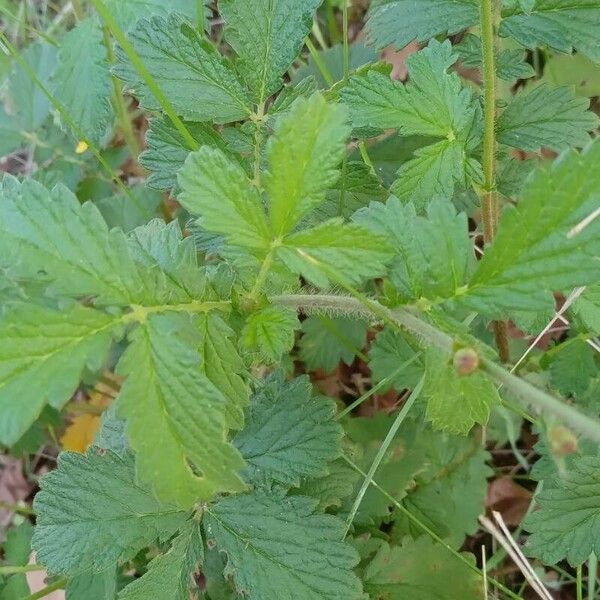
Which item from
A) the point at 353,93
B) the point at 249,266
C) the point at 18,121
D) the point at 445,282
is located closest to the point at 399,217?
the point at 445,282

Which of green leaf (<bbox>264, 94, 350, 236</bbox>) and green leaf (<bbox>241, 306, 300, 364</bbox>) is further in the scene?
green leaf (<bbox>241, 306, 300, 364</bbox>)

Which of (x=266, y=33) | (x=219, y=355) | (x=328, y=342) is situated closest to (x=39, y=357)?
(x=219, y=355)

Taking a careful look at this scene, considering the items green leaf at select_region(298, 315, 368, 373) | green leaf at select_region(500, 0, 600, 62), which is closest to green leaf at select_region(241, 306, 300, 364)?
green leaf at select_region(500, 0, 600, 62)

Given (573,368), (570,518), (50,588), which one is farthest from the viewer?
(50,588)

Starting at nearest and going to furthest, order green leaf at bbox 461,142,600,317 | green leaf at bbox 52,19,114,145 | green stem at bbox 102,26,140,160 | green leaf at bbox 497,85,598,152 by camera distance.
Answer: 1. green leaf at bbox 461,142,600,317
2. green leaf at bbox 497,85,598,152
3. green leaf at bbox 52,19,114,145
4. green stem at bbox 102,26,140,160

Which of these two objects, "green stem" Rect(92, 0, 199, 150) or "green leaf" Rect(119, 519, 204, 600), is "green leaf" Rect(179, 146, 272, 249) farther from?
"green leaf" Rect(119, 519, 204, 600)

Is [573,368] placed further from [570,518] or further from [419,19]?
[419,19]

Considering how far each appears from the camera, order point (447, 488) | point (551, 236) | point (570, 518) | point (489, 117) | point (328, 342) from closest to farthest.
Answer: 1. point (551, 236)
2. point (489, 117)
3. point (570, 518)
4. point (447, 488)
5. point (328, 342)

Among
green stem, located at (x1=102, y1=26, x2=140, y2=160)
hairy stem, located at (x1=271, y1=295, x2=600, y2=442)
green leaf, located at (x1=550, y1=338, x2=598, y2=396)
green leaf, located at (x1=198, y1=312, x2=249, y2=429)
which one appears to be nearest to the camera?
hairy stem, located at (x1=271, y1=295, x2=600, y2=442)
